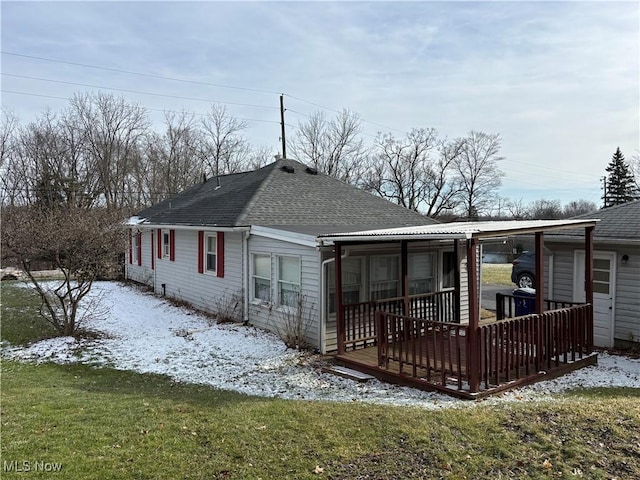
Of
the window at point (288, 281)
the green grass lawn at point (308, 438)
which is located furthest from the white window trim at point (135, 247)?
the green grass lawn at point (308, 438)

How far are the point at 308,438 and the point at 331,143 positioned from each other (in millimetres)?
35554

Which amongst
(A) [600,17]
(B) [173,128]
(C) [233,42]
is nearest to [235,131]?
(B) [173,128]

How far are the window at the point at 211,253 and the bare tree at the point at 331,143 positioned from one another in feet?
83.9

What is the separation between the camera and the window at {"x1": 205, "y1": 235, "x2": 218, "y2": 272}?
12.7 metres

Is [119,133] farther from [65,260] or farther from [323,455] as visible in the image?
[323,455]

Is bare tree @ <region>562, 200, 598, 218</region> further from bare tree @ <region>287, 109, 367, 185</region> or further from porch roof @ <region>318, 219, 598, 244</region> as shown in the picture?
porch roof @ <region>318, 219, 598, 244</region>

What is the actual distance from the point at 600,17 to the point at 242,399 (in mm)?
8819

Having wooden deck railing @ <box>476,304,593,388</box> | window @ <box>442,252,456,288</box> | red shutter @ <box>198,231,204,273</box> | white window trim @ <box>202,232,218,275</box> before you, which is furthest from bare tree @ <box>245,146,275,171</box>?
wooden deck railing @ <box>476,304,593,388</box>

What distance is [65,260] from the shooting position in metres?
9.93

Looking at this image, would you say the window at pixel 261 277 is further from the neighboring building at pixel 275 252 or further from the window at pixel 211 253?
the window at pixel 211 253

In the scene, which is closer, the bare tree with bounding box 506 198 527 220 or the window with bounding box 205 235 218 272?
the window with bounding box 205 235 218 272

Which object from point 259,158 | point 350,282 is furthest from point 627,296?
point 259,158

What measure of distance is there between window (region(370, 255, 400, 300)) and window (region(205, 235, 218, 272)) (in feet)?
16.3

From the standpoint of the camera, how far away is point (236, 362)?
8.18m
